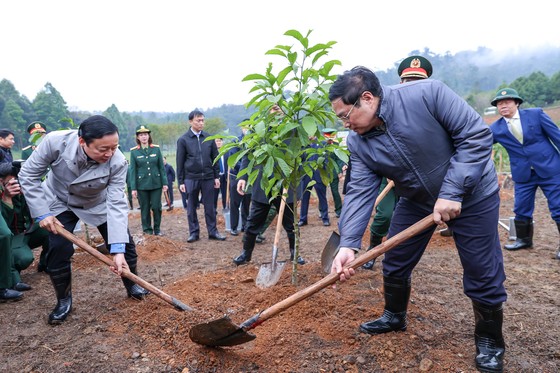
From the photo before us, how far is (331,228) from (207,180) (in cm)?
263

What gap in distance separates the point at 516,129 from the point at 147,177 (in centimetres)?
582

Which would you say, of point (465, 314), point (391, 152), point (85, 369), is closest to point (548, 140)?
point (465, 314)

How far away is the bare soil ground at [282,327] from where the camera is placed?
99.3 inches

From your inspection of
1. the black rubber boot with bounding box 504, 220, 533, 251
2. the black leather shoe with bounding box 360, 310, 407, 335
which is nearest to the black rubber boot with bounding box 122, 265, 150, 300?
the black leather shoe with bounding box 360, 310, 407, 335

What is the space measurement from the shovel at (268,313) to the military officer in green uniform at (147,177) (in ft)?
15.9

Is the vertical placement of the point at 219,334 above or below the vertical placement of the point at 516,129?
below

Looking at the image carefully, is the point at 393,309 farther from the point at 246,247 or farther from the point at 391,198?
the point at 246,247

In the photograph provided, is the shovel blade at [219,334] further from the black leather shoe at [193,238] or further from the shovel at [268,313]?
the black leather shoe at [193,238]

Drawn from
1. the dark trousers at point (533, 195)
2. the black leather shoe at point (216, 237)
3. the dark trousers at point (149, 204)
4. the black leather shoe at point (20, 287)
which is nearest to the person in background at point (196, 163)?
the black leather shoe at point (216, 237)

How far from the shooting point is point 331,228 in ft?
25.0

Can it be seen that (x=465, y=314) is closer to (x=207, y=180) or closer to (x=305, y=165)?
(x=305, y=165)

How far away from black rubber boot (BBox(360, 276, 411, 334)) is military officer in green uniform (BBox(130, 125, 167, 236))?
5199mm

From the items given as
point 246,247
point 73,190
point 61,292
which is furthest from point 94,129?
point 246,247

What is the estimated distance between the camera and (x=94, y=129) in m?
2.87
